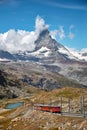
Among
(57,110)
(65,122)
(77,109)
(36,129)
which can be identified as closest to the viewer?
(65,122)

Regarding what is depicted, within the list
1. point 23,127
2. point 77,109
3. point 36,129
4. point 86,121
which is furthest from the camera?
point 77,109

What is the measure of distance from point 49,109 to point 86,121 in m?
40.8

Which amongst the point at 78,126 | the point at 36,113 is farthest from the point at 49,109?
the point at 78,126

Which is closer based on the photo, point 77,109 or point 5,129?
point 5,129

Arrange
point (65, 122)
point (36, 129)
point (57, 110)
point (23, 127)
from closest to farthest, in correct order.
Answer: point (65, 122) < point (36, 129) < point (23, 127) < point (57, 110)

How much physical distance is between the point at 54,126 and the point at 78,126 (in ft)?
45.8

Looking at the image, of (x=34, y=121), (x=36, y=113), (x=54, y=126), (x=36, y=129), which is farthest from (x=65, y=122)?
(x=36, y=113)

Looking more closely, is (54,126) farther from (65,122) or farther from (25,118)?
(25,118)

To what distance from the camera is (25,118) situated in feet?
400

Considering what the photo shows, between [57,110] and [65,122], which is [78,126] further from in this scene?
[57,110]

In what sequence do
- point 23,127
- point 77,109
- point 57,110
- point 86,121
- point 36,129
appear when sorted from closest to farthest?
point 86,121
point 36,129
point 23,127
point 57,110
point 77,109

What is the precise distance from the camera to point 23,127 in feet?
365

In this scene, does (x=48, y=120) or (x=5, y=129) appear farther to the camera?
(x=5, y=129)

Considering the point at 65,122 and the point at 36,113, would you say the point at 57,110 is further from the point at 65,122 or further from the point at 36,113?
the point at 65,122
